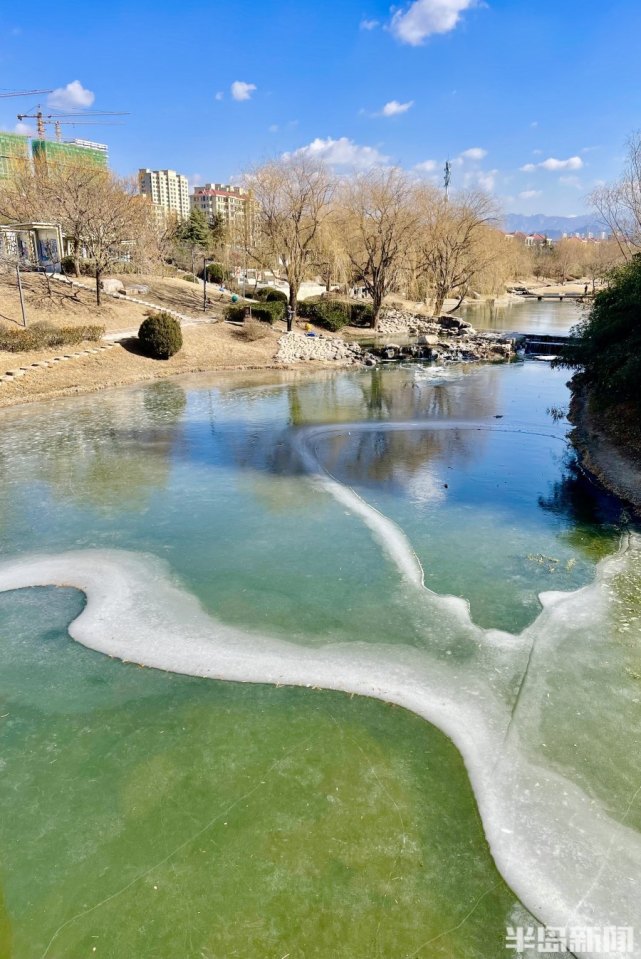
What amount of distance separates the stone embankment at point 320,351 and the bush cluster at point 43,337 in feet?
28.2

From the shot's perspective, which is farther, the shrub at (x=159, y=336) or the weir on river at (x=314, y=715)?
the shrub at (x=159, y=336)

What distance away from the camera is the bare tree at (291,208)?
32.3m

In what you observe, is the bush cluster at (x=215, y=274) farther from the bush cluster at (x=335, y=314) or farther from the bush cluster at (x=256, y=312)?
the bush cluster at (x=256, y=312)

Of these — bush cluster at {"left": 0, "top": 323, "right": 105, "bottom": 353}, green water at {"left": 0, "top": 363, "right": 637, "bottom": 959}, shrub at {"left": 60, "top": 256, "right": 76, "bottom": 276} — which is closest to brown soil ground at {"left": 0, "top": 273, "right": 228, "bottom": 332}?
shrub at {"left": 60, "top": 256, "right": 76, "bottom": 276}

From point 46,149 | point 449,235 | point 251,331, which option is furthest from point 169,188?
point 251,331

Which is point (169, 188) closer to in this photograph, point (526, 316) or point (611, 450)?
point (526, 316)

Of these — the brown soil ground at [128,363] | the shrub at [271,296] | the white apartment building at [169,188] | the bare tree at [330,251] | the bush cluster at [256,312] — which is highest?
the white apartment building at [169,188]

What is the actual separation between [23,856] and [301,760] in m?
2.25

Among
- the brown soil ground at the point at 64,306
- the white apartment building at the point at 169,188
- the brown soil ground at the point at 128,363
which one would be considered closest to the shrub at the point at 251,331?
the brown soil ground at the point at 128,363

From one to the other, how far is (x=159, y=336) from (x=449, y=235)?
88.3 ft

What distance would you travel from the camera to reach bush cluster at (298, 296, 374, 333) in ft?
119

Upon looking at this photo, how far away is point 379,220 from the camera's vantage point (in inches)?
1458

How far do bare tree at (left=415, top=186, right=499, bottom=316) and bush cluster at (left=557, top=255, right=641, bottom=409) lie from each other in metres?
26.1

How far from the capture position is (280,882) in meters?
4.16
